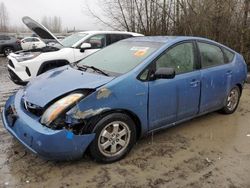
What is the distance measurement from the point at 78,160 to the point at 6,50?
741 inches

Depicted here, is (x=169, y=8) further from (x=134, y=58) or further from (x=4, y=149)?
(x=4, y=149)

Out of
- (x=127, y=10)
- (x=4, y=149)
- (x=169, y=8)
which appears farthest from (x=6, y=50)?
(x=4, y=149)

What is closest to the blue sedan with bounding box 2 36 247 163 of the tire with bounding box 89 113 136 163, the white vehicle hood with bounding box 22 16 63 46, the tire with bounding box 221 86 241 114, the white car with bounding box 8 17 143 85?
the tire with bounding box 89 113 136 163

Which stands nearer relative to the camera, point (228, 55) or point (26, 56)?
point (228, 55)

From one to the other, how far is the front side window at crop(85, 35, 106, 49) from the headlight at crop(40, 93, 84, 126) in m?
4.98

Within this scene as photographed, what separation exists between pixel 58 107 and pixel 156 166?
136 cm

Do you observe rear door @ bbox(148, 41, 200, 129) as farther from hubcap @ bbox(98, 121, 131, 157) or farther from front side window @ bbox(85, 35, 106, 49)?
front side window @ bbox(85, 35, 106, 49)

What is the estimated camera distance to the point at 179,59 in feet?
14.6

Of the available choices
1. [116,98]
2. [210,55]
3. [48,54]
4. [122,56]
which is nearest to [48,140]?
[116,98]

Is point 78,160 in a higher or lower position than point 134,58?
lower

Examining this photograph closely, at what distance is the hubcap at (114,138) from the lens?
356 cm

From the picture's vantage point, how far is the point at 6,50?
20.6 meters

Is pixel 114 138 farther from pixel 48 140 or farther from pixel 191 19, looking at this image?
pixel 191 19

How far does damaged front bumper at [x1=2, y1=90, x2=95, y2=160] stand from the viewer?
321 cm
